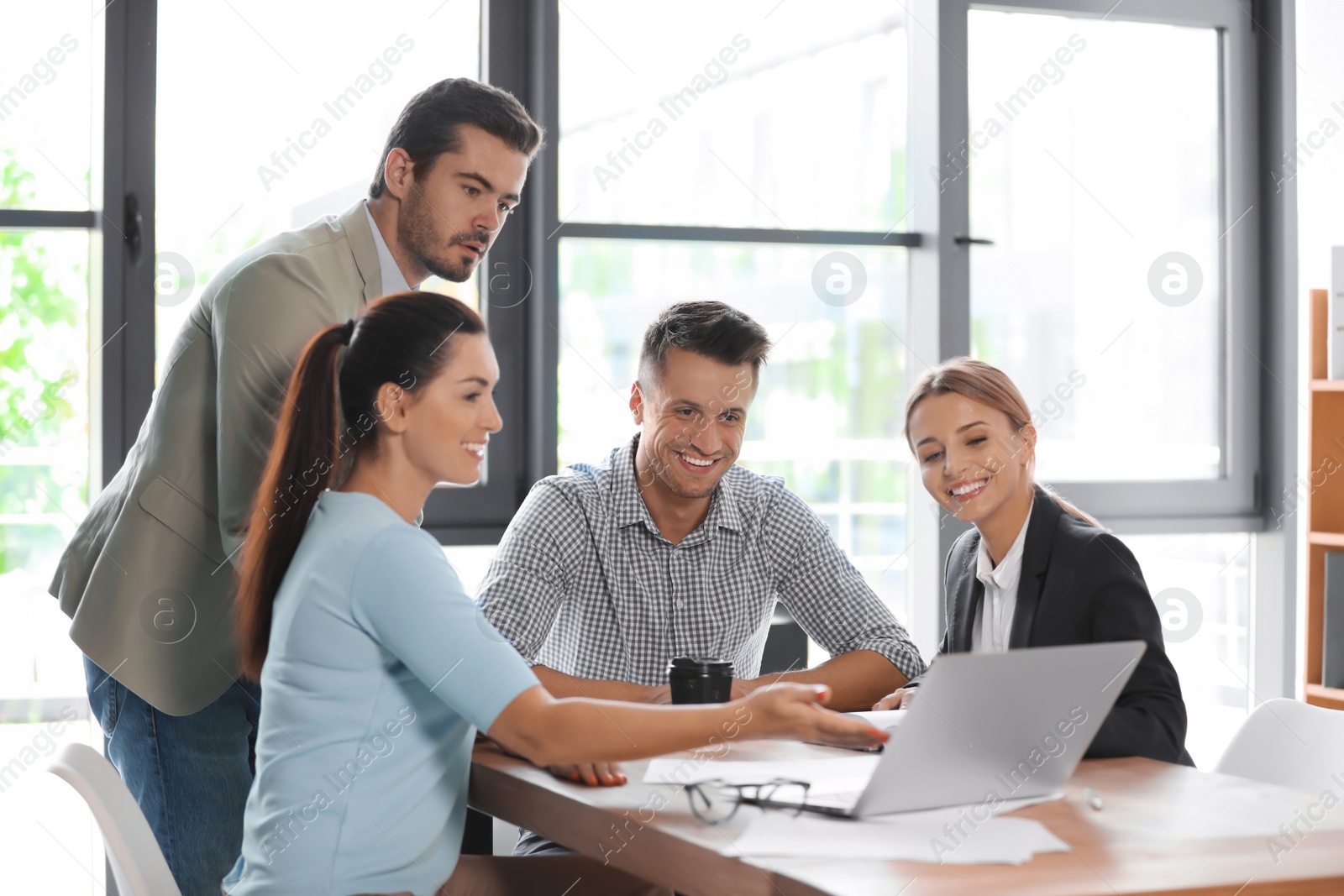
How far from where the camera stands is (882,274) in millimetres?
3451

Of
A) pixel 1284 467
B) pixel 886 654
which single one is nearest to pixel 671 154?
pixel 886 654

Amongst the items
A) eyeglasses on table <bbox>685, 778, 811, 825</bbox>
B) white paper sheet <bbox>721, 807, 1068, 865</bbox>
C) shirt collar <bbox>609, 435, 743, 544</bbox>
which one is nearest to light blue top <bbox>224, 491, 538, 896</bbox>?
Answer: eyeglasses on table <bbox>685, 778, 811, 825</bbox>

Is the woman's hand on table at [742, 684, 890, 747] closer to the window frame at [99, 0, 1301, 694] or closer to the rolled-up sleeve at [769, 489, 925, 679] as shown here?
the rolled-up sleeve at [769, 489, 925, 679]

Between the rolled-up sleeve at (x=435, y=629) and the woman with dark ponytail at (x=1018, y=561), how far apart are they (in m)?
0.66

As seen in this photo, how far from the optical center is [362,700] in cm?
138

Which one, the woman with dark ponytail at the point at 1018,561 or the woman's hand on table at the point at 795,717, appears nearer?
the woman's hand on table at the point at 795,717

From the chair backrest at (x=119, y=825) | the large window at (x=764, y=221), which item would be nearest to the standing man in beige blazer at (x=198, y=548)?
the chair backrest at (x=119, y=825)

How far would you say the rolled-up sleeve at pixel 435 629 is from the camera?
133 centimetres

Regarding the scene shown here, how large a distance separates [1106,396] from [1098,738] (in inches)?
86.6

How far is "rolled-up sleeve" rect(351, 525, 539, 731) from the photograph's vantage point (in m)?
1.33

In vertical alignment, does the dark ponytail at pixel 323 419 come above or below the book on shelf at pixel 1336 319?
below

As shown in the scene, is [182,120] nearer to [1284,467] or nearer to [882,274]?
[882,274]

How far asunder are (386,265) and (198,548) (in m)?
0.49

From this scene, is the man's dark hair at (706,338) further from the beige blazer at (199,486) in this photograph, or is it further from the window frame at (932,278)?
the window frame at (932,278)
